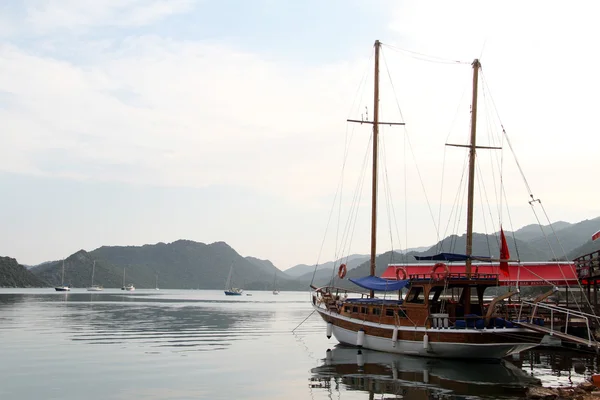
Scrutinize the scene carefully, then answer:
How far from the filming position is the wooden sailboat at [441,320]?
31.3m

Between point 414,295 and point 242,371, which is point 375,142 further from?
point 242,371

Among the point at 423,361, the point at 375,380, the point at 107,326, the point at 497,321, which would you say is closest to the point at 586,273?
the point at 497,321

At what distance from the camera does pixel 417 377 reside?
92.7 ft

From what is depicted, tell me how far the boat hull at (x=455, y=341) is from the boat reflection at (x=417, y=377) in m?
0.54

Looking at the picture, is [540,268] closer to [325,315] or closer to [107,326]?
[325,315]

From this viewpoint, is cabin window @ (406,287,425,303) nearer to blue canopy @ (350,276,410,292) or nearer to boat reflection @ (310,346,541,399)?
blue canopy @ (350,276,410,292)

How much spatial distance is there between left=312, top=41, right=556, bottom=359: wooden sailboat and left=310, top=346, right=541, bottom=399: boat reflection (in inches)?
40.4

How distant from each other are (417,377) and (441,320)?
17.5ft

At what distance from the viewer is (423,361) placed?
1302 inches

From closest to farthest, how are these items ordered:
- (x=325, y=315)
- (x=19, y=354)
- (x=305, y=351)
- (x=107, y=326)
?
1. (x=19, y=354)
2. (x=305, y=351)
3. (x=325, y=315)
4. (x=107, y=326)

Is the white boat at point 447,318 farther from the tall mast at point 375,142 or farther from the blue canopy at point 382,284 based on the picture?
the tall mast at point 375,142

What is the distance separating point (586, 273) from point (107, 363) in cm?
3319

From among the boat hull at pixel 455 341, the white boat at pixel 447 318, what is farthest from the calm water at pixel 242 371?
the white boat at pixel 447 318

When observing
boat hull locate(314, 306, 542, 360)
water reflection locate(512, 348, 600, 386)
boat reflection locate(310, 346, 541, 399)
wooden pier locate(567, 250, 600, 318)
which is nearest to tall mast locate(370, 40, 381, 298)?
boat hull locate(314, 306, 542, 360)
